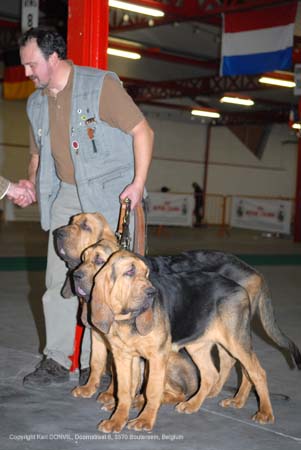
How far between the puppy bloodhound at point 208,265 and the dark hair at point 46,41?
1185 millimetres

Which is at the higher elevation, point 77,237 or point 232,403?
point 77,237

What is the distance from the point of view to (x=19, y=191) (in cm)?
525

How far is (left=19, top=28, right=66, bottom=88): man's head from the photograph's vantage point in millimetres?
4625

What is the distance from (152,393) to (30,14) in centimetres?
1145

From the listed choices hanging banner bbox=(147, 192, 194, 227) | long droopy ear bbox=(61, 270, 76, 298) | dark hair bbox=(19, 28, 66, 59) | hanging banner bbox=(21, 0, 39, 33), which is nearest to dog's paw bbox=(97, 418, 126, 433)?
long droopy ear bbox=(61, 270, 76, 298)

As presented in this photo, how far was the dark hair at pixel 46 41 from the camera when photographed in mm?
4625

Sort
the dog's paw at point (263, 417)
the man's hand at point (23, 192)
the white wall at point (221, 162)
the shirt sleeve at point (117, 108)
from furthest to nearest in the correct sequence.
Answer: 1. the white wall at point (221, 162)
2. the man's hand at point (23, 192)
3. the shirt sleeve at point (117, 108)
4. the dog's paw at point (263, 417)

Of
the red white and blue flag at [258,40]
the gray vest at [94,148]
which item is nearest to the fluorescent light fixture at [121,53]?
the red white and blue flag at [258,40]

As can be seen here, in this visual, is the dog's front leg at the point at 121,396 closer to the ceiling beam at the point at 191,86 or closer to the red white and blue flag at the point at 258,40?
the red white and blue flag at the point at 258,40

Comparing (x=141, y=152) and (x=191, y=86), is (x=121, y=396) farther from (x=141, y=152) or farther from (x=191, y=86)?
(x=191, y=86)

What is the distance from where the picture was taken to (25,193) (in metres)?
5.25

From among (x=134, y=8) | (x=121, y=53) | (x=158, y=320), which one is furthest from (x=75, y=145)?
(x=121, y=53)

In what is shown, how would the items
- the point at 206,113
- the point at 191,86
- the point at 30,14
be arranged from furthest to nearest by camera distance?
the point at 206,113
the point at 191,86
the point at 30,14

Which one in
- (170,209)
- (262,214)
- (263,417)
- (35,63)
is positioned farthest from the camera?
(262,214)
